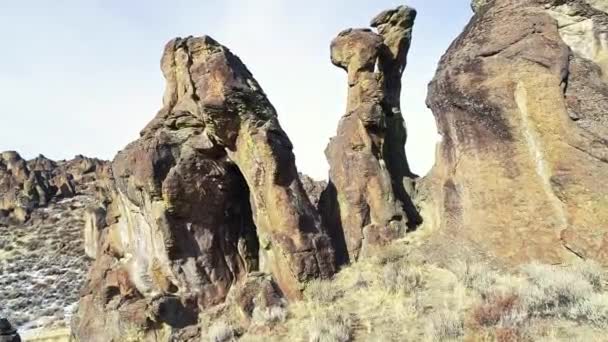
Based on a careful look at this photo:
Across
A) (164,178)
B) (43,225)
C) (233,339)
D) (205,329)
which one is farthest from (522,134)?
(43,225)

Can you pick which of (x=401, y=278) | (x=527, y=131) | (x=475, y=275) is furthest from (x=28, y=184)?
(x=527, y=131)

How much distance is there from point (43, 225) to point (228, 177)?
36.5 meters

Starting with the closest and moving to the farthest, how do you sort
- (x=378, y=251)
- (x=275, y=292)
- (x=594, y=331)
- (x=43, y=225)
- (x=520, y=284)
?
(x=594, y=331), (x=520, y=284), (x=275, y=292), (x=378, y=251), (x=43, y=225)

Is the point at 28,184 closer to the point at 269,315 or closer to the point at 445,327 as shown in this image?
the point at 269,315

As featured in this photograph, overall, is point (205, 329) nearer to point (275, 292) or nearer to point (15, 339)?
point (275, 292)

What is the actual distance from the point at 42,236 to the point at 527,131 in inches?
1664

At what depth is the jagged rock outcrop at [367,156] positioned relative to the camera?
16.2 meters

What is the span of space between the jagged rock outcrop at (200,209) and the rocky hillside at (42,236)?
14168mm

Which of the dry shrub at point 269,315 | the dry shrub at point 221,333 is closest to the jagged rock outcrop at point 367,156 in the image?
the dry shrub at point 269,315

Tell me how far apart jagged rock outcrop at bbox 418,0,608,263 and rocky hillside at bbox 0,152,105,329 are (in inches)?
937

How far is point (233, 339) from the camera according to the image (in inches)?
468

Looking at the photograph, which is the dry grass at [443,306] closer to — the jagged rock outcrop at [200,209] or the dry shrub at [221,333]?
the dry shrub at [221,333]

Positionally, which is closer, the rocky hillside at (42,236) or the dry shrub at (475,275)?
the dry shrub at (475,275)

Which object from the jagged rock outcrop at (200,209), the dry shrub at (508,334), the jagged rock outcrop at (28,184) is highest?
the jagged rock outcrop at (28,184)
